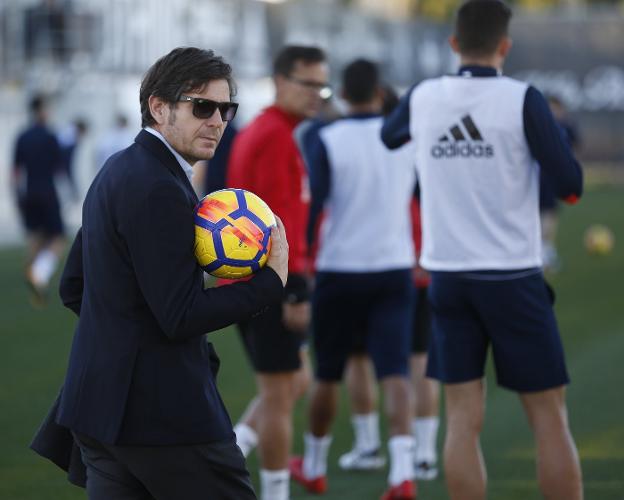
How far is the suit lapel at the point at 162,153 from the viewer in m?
3.50

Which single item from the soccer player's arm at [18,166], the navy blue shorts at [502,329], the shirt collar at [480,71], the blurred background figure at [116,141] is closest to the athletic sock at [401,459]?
the navy blue shorts at [502,329]

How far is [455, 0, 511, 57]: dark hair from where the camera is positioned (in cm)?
504

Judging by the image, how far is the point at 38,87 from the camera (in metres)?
27.0

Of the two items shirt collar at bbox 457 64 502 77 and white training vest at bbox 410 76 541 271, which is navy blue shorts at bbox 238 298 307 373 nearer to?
white training vest at bbox 410 76 541 271

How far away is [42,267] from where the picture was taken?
15.0 metres

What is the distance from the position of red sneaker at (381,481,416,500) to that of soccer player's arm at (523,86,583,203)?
7.37 feet

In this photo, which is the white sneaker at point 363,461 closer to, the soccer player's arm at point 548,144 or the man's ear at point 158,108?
the soccer player's arm at point 548,144

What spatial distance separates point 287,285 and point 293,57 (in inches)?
50.1

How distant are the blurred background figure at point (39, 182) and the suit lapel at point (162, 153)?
41.3 ft

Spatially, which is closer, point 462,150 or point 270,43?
point 462,150

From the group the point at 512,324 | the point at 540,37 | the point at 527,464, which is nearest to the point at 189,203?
the point at 512,324

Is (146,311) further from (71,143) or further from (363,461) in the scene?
(71,143)

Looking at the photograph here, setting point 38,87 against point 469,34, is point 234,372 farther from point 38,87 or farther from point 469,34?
point 38,87

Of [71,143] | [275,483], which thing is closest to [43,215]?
[71,143]
